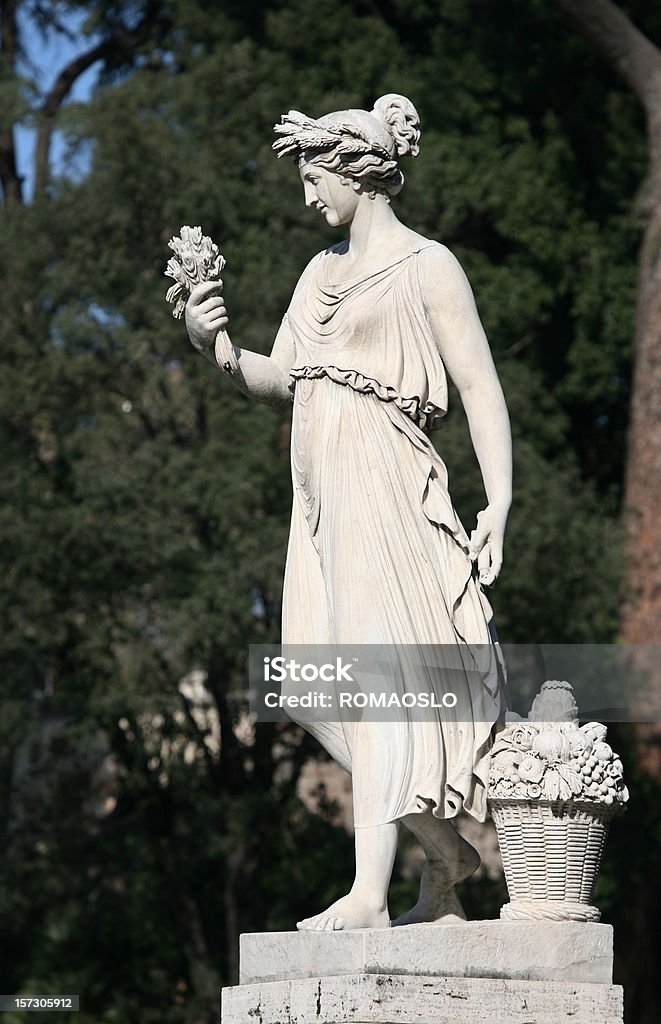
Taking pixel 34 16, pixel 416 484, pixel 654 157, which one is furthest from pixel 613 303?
pixel 416 484

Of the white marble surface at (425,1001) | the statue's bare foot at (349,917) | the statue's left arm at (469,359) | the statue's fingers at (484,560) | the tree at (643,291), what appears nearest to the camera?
the white marble surface at (425,1001)

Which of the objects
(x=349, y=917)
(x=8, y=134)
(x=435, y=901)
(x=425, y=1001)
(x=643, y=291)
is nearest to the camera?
(x=425, y=1001)

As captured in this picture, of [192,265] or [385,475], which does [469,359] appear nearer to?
[385,475]

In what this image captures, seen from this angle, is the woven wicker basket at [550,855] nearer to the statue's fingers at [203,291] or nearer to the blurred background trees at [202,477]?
the statue's fingers at [203,291]

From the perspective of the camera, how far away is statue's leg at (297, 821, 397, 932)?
4680mm

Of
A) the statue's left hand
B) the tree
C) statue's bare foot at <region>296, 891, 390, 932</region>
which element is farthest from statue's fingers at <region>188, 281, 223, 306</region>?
the tree

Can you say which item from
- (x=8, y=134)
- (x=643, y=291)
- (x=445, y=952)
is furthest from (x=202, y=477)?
(x=445, y=952)

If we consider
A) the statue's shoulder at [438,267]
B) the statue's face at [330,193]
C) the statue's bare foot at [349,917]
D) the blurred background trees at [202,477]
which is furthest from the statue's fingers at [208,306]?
the blurred background trees at [202,477]

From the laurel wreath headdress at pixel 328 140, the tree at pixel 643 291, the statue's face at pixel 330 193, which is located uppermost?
the tree at pixel 643 291

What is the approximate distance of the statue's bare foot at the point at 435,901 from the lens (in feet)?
16.2

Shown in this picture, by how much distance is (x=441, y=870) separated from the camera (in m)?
4.97

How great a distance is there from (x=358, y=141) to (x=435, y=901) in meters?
2.29

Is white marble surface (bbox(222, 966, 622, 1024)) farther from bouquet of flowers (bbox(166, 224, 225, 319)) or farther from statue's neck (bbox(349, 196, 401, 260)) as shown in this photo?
statue's neck (bbox(349, 196, 401, 260))

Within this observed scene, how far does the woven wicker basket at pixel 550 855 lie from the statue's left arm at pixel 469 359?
35.0 inches
